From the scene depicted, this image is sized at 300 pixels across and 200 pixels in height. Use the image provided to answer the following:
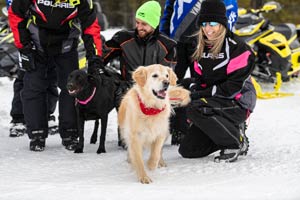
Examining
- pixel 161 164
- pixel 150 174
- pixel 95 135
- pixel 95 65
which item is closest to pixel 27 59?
pixel 95 65

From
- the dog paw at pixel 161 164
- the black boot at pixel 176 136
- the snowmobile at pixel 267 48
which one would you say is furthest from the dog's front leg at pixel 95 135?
the snowmobile at pixel 267 48

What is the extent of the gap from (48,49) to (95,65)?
0.49 metres

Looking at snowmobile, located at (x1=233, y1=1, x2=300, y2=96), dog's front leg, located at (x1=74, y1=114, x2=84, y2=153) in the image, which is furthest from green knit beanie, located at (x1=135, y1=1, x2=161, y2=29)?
snowmobile, located at (x1=233, y1=1, x2=300, y2=96)

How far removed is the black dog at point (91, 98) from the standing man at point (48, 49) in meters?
0.13

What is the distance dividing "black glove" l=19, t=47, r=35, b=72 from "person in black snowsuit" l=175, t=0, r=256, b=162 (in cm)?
168

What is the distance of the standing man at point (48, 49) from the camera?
196 inches

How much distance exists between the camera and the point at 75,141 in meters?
5.27

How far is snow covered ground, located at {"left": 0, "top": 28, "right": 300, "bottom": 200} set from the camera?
3275 millimetres

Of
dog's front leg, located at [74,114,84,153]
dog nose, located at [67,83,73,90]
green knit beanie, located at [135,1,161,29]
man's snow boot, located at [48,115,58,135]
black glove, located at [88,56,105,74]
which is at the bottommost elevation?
man's snow boot, located at [48,115,58,135]

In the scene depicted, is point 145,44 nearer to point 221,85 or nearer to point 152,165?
point 221,85

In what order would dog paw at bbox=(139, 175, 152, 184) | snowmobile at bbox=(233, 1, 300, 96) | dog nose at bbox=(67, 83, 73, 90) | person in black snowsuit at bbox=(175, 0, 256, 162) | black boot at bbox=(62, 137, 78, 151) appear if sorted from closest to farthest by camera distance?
dog paw at bbox=(139, 175, 152, 184) → person in black snowsuit at bbox=(175, 0, 256, 162) → dog nose at bbox=(67, 83, 73, 90) → black boot at bbox=(62, 137, 78, 151) → snowmobile at bbox=(233, 1, 300, 96)

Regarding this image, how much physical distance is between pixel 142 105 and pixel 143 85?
172 mm

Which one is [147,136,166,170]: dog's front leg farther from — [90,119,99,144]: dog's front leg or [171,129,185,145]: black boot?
[90,119,99,144]: dog's front leg

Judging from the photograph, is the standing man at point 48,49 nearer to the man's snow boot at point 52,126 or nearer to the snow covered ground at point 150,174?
the snow covered ground at point 150,174
